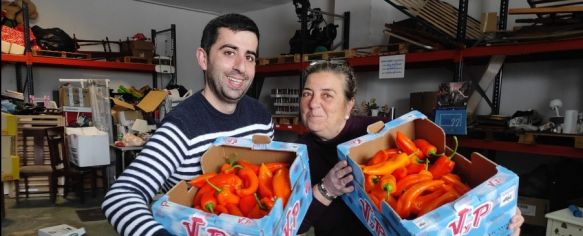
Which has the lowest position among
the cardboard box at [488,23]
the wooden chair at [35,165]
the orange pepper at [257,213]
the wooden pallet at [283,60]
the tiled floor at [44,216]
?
the tiled floor at [44,216]

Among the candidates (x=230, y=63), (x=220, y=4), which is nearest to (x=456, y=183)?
(x=230, y=63)

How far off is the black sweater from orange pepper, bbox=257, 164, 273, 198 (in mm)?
237

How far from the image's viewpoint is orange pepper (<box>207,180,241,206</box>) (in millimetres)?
1037

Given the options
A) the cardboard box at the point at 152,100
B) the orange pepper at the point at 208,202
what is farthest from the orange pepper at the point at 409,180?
the cardboard box at the point at 152,100

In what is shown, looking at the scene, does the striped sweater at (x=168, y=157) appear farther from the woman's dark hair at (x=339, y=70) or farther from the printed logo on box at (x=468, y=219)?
the printed logo on box at (x=468, y=219)

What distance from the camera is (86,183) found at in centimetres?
545

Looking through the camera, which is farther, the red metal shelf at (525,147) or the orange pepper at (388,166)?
the red metal shelf at (525,147)

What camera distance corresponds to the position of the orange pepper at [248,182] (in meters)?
1.08

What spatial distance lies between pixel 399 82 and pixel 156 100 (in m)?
3.92

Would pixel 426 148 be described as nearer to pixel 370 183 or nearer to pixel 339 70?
pixel 370 183

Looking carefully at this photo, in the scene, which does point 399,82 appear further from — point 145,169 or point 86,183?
point 86,183

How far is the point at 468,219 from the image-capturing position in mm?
908

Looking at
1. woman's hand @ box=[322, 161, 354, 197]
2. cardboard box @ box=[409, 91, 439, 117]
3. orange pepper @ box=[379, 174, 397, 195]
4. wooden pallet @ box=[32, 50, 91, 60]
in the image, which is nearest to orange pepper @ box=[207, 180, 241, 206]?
woman's hand @ box=[322, 161, 354, 197]

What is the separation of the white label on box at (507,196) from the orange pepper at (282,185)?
1.91ft
